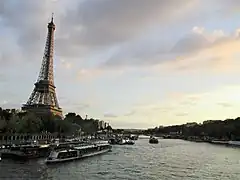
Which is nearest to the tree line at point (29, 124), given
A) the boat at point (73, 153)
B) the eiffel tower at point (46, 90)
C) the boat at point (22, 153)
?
the eiffel tower at point (46, 90)

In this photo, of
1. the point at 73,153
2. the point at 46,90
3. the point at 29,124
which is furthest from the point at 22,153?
the point at 46,90

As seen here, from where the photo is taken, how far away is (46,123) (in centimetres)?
8981

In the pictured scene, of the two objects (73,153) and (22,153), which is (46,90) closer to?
(73,153)

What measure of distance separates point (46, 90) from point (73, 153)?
56894 millimetres

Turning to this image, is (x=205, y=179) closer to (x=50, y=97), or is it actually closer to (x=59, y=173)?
(x=59, y=173)

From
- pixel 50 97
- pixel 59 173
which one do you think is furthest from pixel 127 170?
pixel 50 97

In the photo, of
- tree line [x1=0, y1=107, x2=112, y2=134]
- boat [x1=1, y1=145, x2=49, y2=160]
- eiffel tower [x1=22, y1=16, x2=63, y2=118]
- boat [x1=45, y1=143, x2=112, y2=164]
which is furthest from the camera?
eiffel tower [x1=22, y1=16, x2=63, y2=118]

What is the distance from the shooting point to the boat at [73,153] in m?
43.6

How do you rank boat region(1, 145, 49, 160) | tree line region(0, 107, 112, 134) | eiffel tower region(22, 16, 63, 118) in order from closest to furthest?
1. boat region(1, 145, 49, 160)
2. tree line region(0, 107, 112, 134)
3. eiffel tower region(22, 16, 63, 118)

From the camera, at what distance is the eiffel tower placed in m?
101

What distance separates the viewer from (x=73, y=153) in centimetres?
4934

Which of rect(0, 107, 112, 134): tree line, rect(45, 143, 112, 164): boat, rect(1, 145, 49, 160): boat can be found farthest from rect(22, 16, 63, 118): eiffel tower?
rect(1, 145, 49, 160): boat

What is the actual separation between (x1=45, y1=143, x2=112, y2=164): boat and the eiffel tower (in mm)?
39501

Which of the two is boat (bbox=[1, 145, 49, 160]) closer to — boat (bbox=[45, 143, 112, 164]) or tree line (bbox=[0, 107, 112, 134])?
boat (bbox=[45, 143, 112, 164])
